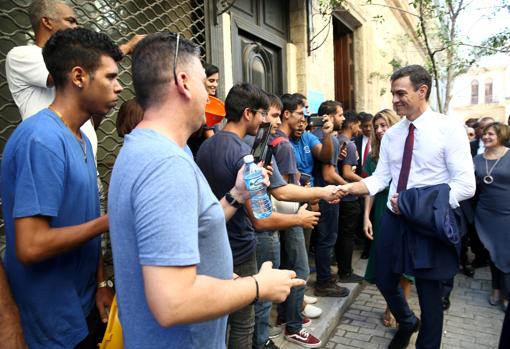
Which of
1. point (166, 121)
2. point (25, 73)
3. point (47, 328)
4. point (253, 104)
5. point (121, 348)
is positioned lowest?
point (121, 348)

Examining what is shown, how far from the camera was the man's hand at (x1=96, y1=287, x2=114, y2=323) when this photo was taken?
1655 mm

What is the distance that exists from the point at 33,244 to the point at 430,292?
8.58 feet

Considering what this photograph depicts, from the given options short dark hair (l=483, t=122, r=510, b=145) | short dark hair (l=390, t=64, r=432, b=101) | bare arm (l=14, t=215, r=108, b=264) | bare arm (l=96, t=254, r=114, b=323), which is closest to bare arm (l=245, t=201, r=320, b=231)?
bare arm (l=96, t=254, r=114, b=323)

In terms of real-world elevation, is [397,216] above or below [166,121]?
below

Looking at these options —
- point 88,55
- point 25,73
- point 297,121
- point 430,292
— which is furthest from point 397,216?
point 25,73

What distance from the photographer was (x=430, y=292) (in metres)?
2.72

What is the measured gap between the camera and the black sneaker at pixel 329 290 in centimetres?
408

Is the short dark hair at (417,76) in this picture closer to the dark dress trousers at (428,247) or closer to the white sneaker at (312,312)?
the dark dress trousers at (428,247)

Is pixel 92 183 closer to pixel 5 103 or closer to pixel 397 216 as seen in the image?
pixel 5 103

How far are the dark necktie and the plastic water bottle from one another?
1.41 meters

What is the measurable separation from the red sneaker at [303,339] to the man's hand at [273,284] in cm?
218

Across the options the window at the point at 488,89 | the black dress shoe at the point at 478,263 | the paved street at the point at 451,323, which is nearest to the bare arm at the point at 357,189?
the paved street at the point at 451,323

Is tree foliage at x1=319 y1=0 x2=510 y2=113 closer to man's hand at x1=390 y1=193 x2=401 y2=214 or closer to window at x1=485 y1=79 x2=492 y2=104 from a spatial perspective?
man's hand at x1=390 y1=193 x2=401 y2=214

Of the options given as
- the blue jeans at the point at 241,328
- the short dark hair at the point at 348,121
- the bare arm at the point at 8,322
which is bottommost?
the blue jeans at the point at 241,328
